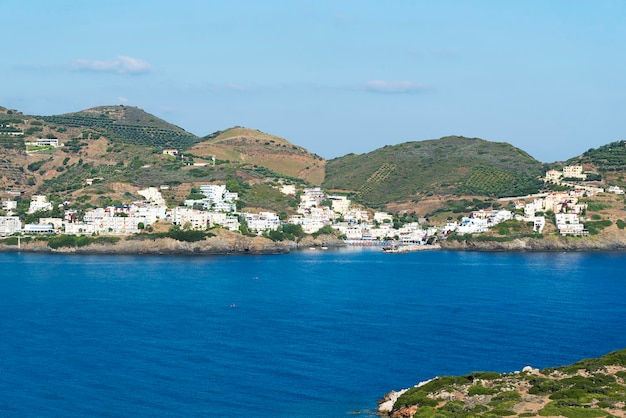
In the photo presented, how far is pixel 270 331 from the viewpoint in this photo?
49.8m

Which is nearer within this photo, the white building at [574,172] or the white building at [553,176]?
the white building at [574,172]

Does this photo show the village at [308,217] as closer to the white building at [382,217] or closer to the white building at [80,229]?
the white building at [80,229]

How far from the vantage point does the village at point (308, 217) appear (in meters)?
104

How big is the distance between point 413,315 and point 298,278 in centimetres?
2061

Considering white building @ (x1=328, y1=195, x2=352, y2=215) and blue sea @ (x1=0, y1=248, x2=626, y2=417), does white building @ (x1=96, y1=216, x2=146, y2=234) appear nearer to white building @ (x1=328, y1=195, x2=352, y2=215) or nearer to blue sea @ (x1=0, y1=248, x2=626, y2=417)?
blue sea @ (x1=0, y1=248, x2=626, y2=417)

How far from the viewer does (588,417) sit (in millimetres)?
28688

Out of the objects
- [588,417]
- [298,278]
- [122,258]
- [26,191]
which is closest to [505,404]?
[588,417]

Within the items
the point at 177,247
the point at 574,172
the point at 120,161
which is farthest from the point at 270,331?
the point at 574,172

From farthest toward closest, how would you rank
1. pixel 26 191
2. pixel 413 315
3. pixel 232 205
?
pixel 26 191 → pixel 232 205 → pixel 413 315

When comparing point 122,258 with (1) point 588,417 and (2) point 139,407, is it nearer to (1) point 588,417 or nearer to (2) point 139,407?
(2) point 139,407

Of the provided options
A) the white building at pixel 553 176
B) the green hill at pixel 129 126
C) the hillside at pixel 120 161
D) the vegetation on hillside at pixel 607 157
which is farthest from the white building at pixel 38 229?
the vegetation on hillside at pixel 607 157

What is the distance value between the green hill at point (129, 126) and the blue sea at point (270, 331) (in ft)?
272

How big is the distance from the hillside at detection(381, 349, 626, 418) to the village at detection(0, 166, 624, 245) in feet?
231

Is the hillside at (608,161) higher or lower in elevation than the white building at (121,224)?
higher
